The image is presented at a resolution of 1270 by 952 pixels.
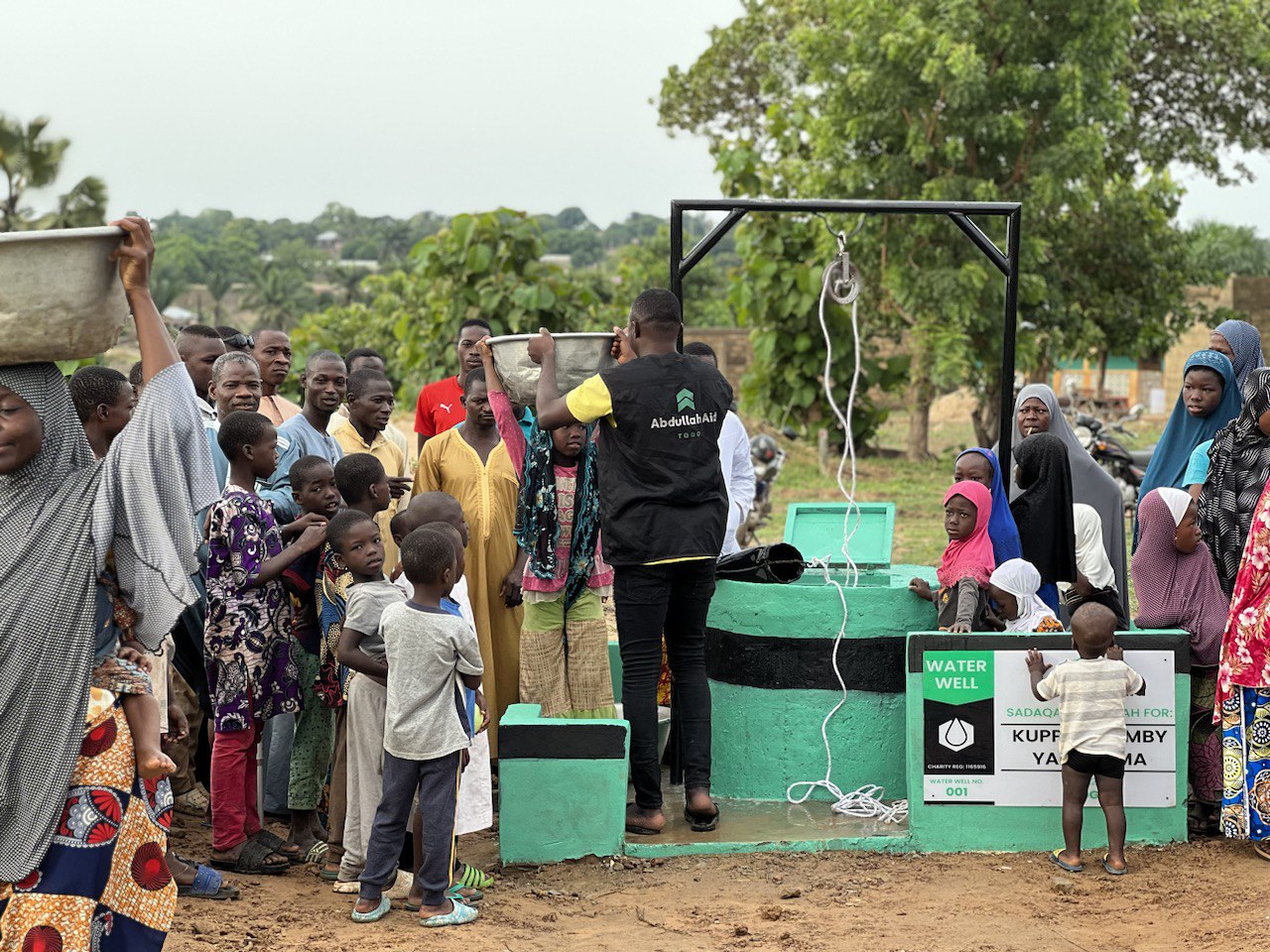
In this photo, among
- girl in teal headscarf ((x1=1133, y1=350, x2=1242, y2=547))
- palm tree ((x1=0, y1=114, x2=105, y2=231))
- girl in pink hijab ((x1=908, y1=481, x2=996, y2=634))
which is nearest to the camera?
girl in pink hijab ((x1=908, y1=481, x2=996, y2=634))

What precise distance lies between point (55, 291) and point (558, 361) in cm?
230

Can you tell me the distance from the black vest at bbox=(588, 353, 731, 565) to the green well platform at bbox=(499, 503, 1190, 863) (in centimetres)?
62

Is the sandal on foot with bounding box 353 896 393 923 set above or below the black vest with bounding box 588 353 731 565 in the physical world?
below

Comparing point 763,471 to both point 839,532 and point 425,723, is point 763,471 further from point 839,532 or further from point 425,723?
point 425,723

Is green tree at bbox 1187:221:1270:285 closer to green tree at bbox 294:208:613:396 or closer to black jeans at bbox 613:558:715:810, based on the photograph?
green tree at bbox 294:208:613:396

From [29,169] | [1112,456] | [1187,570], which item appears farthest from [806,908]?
[29,169]

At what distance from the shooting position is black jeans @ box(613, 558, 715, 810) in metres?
4.97

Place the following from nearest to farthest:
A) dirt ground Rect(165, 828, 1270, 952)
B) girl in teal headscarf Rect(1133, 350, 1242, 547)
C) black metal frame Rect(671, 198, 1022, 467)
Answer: dirt ground Rect(165, 828, 1270, 952)
black metal frame Rect(671, 198, 1022, 467)
girl in teal headscarf Rect(1133, 350, 1242, 547)

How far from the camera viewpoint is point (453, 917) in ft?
13.9

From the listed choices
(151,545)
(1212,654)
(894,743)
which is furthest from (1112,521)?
(151,545)

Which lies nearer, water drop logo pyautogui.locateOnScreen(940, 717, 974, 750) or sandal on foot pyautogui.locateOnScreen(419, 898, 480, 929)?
sandal on foot pyautogui.locateOnScreen(419, 898, 480, 929)

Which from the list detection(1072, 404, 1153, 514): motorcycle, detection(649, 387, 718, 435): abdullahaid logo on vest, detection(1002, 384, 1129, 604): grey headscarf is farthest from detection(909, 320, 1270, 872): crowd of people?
detection(1072, 404, 1153, 514): motorcycle

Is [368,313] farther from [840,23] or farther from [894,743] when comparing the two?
[894,743]

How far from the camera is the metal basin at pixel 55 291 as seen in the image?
294 centimetres
